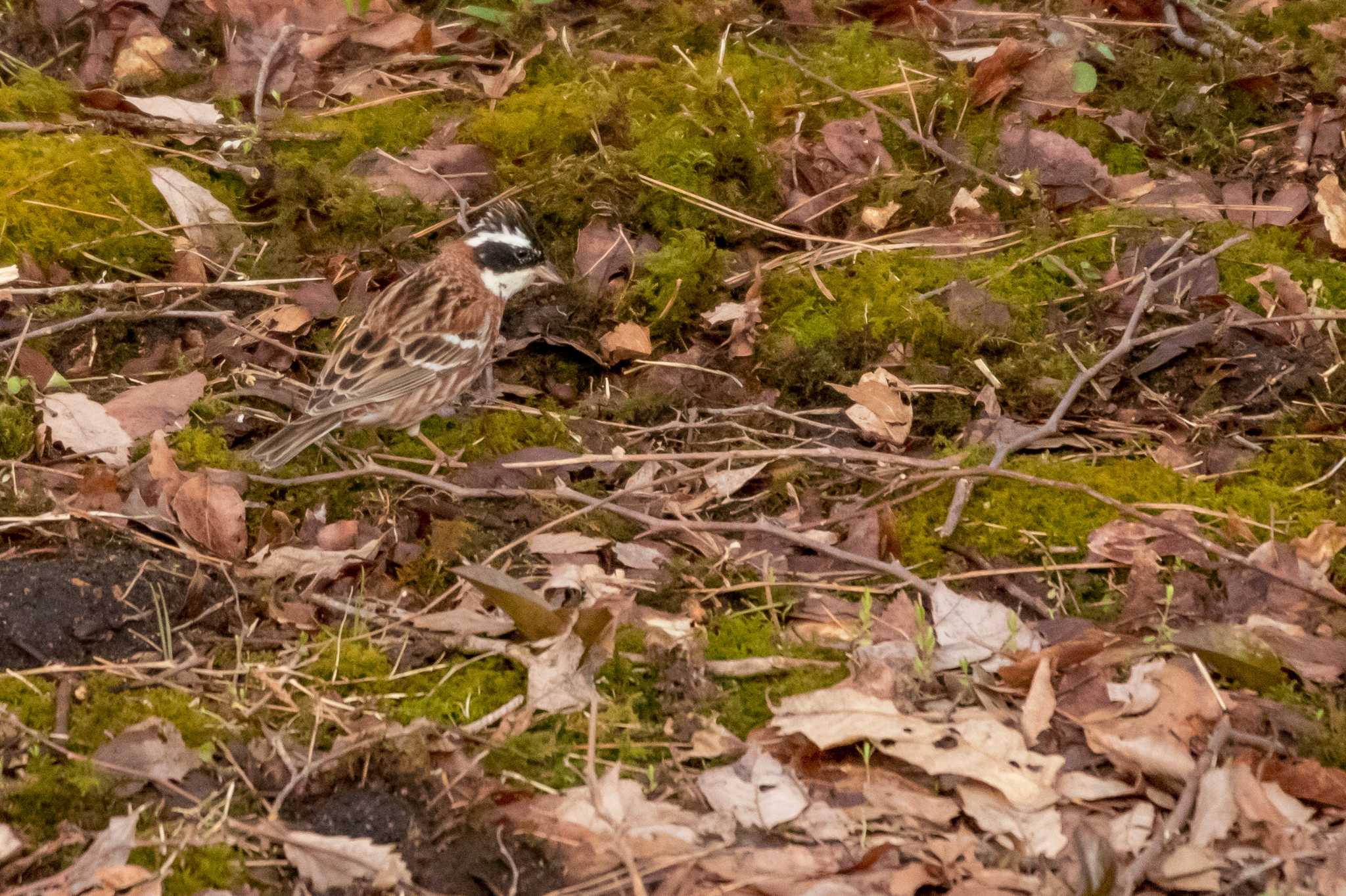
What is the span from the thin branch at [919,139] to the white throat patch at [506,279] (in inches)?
86.6

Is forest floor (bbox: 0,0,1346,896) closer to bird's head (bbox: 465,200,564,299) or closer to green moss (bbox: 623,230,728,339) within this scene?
green moss (bbox: 623,230,728,339)

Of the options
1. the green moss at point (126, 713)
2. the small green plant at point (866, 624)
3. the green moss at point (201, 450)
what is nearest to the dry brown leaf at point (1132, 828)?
the small green plant at point (866, 624)

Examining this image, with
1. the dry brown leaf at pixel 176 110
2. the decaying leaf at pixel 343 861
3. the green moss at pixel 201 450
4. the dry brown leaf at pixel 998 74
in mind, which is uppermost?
the dry brown leaf at pixel 998 74

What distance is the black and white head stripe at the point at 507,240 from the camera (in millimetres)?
6680

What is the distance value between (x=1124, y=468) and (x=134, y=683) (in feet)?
14.1

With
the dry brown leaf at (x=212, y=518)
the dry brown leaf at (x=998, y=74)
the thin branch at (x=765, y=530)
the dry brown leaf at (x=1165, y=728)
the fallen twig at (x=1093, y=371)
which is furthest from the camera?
the dry brown leaf at (x=998, y=74)

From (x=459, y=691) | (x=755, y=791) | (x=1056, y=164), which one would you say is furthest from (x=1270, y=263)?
(x=459, y=691)

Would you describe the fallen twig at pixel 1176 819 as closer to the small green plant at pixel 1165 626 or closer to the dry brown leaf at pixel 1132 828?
the dry brown leaf at pixel 1132 828

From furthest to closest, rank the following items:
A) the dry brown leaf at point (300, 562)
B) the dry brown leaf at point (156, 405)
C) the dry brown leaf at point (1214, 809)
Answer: the dry brown leaf at point (156, 405), the dry brown leaf at point (300, 562), the dry brown leaf at point (1214, 809)

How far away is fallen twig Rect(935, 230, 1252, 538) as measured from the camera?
18.3 feet

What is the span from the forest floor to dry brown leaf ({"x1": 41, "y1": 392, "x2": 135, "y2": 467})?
0.06ft

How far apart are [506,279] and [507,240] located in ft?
→ 0.72

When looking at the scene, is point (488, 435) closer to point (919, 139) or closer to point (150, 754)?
point (150, 754)

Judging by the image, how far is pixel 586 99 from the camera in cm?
739
